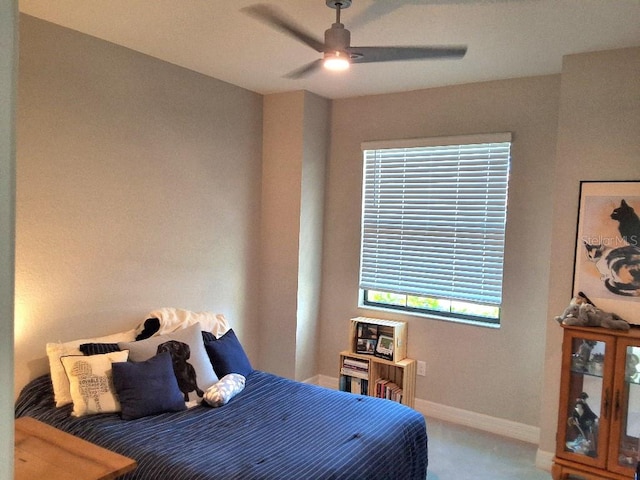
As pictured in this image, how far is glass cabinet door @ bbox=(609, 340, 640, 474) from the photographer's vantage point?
272 centimetres

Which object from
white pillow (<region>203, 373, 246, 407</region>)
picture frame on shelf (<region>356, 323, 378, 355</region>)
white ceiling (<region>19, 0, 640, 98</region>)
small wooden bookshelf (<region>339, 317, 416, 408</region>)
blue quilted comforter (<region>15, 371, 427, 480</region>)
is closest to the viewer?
blue quilted comforter (<region>15, 371, 427, 480</region>)

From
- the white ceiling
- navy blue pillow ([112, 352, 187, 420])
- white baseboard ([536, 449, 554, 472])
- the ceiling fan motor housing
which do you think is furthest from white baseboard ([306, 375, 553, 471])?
the ceiling fan motor housing

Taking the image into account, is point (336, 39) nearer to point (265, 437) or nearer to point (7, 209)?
point (7, 209)

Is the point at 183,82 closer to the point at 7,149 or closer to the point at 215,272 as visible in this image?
the point at 215,272

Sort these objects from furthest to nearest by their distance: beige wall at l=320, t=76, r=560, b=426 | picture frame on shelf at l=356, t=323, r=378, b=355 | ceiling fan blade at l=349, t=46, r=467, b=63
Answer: picture frame on shelf at l=356, t=323, r=378, b=355 → beige wall at l=320, t=76, r=560, b=426 → ceiling fan blade at l=349, t=46, r=467, b=63

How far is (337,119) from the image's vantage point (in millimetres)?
4402

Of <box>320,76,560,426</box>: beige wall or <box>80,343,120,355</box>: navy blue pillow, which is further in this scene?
<box>320,76,560,426</box>: beige wall

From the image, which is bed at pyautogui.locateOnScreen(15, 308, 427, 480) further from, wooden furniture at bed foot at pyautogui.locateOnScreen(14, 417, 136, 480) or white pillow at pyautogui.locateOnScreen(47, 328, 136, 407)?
wooden furniture at bed foot at pyautogui.locateOnScreen(14, 417, 136, 480)

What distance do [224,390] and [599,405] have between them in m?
2.19

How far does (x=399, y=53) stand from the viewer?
7.47ft

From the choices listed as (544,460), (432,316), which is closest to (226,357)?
(432,316)

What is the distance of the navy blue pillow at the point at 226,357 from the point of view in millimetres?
3191

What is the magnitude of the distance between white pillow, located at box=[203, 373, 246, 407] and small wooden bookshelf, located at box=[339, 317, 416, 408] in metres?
1.25

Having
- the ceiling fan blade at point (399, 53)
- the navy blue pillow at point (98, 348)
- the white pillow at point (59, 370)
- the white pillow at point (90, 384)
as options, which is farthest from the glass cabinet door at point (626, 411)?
the white pillow at point (59, 370)
